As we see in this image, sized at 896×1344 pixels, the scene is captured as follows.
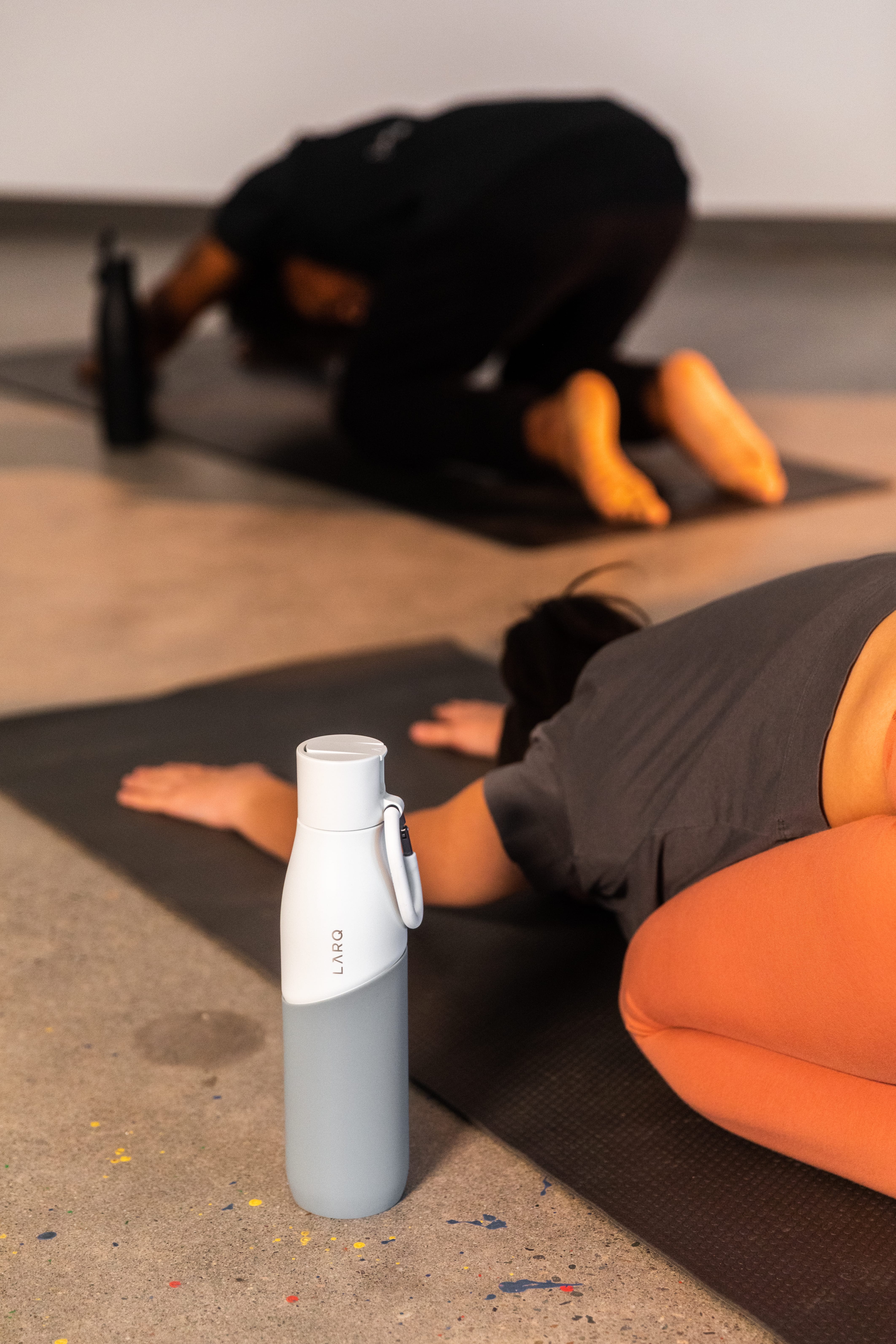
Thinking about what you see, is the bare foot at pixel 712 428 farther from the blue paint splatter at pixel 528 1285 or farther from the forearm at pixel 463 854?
the blue paint splatter at pixel 528 1285

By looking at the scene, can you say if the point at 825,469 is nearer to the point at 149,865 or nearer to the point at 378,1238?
the point at 149,865

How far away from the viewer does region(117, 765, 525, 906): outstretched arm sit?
111 cm

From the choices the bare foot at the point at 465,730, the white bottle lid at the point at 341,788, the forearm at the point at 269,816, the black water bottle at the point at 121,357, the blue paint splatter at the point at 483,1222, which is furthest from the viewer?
the black water bottle at the point at 121,357

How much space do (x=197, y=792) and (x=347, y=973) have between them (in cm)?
64

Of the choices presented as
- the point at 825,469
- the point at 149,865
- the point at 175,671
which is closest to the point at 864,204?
the point at 825,469

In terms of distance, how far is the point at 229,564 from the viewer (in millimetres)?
2434

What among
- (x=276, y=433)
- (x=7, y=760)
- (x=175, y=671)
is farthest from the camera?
(x=276, y=433)

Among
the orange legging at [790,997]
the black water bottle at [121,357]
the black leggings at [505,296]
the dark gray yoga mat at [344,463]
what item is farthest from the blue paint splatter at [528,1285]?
the black water bottle at [121,357]

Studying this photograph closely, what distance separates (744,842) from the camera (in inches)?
37.6

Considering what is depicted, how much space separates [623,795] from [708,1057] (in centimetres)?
19

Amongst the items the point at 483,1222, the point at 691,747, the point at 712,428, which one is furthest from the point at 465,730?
the point at 712,428

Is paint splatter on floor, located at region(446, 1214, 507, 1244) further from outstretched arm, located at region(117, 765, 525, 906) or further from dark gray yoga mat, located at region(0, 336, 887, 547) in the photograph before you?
dark gray yoga mat, located at region(0, 336, 887, 547)

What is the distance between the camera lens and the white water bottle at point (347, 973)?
806 millimetres

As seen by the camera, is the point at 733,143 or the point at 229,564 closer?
the point at 229,564
